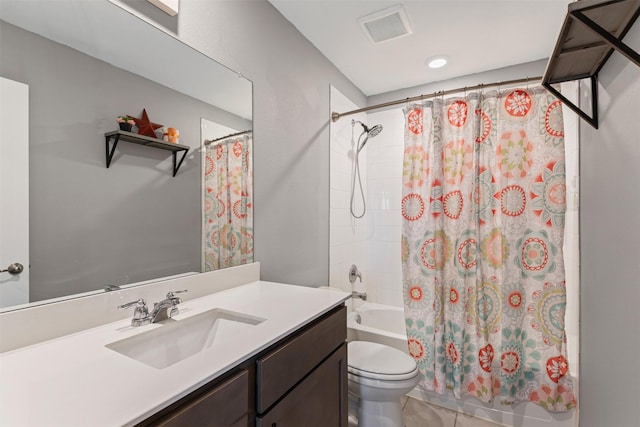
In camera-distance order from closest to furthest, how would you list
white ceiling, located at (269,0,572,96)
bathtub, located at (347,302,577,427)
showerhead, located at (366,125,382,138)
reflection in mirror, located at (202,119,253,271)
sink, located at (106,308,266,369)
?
sink, located at (106,308,266,369)
reflection in mirror, located at (202,119,253,271)
white ceiling, located at (269,0,572,96)
bathtub, located at (347,302,577,427)
showerhead, located at (366,125,382,138)

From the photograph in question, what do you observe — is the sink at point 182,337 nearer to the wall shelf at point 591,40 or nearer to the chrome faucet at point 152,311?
the chrome faucet at point 152,311

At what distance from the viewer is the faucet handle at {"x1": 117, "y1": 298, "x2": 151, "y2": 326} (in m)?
0.99

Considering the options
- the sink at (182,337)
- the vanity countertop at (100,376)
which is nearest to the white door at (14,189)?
the vanity countertop at (100,376)

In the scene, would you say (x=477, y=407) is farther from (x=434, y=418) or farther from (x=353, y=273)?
(x=353, y=273)

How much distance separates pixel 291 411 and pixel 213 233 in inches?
31.5

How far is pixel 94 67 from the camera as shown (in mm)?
981

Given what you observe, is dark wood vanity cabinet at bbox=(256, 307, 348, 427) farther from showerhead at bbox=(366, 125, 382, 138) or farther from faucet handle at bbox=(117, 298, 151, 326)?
showerhead at bbox=(366, 125, 382, 138)

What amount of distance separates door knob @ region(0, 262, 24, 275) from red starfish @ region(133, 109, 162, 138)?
1.76ft

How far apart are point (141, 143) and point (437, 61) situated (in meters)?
2.14

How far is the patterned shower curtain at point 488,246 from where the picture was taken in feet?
5.81

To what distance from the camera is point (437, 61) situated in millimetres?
2312

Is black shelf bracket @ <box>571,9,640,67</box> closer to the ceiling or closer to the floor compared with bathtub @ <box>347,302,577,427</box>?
closer to the ceiling

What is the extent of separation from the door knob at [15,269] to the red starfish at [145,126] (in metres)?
0.54

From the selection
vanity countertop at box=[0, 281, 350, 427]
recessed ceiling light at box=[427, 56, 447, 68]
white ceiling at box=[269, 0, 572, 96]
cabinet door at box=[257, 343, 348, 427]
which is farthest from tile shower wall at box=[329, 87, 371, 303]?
vanity countertop at box=[0, 281, 350, 427]
